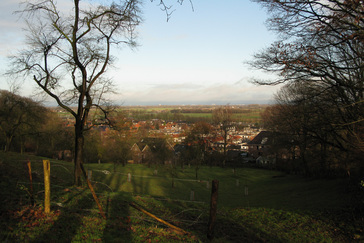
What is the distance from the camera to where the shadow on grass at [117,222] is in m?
5.15

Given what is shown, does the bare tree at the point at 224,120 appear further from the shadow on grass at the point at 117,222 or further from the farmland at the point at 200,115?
the shadow on grass at the point at 117,222

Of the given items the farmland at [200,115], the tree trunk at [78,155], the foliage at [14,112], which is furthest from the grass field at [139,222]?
the farmland at [200,115]

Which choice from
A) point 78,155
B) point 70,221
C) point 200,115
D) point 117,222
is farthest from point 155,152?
point 200,115

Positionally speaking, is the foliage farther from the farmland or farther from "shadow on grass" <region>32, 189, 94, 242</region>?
"shadow on grass" <region>32, 189, 94, 242</region>

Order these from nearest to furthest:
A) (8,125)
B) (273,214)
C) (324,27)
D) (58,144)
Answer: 1. (324,27)
2. (273,214)
3. (8,125)
4. (58,144)

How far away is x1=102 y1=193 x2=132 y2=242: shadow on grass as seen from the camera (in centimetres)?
515

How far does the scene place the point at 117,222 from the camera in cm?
605

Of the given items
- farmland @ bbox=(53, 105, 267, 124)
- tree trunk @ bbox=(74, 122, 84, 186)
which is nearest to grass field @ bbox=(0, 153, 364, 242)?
tree trunk @ bbox=(74, 122, 84, 186)

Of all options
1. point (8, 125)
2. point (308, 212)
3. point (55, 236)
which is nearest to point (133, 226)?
point (55, 236)

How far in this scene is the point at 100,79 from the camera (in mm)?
11906

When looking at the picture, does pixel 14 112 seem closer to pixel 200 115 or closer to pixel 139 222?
pixel 139 222

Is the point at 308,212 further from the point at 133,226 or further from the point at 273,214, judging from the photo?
the point at 133,226

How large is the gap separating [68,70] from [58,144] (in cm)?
3136

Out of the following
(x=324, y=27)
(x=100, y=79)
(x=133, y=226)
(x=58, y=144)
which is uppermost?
(x=324, y=27)
